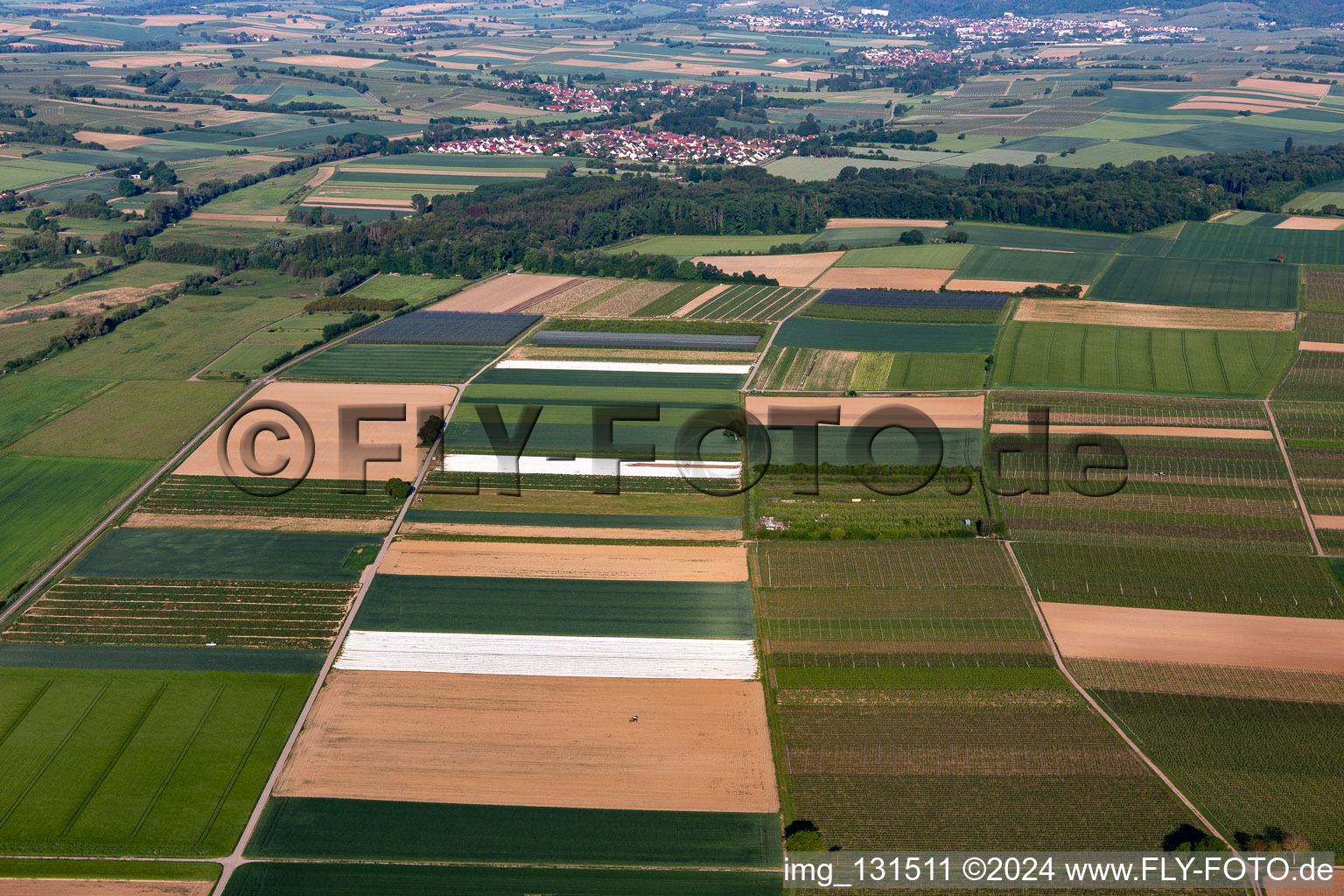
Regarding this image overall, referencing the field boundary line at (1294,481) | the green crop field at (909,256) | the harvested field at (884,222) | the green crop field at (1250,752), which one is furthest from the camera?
the harvested field at (884,222)

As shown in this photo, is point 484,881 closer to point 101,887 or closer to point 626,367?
point 101,887

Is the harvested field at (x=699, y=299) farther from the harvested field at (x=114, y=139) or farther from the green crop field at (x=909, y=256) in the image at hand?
the harvested field at (x=114, y=139)

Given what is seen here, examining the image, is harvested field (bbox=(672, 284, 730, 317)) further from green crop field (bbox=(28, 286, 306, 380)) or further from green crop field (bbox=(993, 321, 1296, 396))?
green crop field (bbox=(28, 286, 306, 380))

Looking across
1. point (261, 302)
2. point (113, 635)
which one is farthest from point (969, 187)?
point (113, 635)

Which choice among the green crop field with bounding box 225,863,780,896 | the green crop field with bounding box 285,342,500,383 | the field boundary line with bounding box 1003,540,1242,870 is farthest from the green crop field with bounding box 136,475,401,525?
the field boundary line with bounding box 1003,540,1242,870

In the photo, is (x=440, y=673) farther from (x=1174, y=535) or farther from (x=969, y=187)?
(x=969, y=187)

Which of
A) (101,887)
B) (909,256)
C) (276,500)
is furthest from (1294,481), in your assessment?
(101,887)

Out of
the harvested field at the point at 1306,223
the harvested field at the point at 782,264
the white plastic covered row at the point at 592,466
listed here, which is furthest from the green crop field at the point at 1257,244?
the white plastic covered row at the point at 592,466
